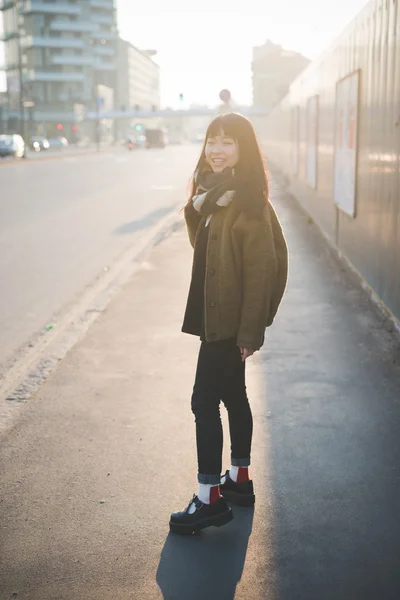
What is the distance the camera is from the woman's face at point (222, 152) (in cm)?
331

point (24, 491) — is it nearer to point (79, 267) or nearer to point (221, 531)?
point (221, 531)

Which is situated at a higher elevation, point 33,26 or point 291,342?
point 33,26

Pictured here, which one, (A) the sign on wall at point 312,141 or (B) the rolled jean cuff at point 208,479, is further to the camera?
(A) the sign on wall at point 312,141

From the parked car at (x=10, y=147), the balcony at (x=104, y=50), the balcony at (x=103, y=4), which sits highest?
the balcony at (x=103, y=4)

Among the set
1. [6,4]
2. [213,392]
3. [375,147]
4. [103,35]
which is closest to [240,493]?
[213,392]

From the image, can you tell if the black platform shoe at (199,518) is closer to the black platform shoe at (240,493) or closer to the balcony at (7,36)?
the black platform shoe at (240,493)

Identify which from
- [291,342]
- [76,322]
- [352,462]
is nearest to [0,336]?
[76,322]

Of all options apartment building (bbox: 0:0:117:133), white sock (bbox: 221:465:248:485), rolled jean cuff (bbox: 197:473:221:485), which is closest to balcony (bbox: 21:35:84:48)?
apartment building (bbox: 0:0:117:133)

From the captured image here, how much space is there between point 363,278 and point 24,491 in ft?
19.0

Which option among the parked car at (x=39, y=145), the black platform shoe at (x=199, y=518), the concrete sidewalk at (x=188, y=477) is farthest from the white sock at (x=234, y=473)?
the parked car at (x=39, y=145)

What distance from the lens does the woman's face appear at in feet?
10.9

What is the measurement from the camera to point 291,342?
6.39 metres

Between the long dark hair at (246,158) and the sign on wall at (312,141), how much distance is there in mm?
10727

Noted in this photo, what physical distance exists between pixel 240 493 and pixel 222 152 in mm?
1572
